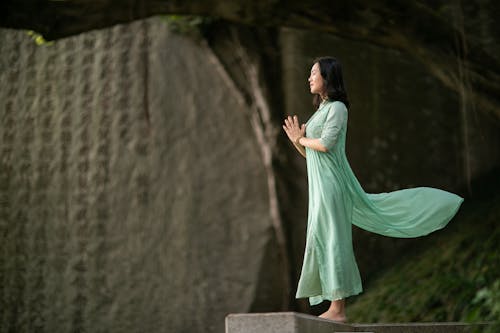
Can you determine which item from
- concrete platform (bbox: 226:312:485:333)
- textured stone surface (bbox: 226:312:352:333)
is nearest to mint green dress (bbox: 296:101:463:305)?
concrete platform (bbox: 226:312:485:333)

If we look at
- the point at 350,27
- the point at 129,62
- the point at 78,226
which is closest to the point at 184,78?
the point at 129,62

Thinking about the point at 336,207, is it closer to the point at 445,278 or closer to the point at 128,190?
the point at 445,278

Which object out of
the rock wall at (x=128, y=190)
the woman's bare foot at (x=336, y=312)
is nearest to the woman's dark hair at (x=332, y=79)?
the woman's bare foot at (x=336, y=312)

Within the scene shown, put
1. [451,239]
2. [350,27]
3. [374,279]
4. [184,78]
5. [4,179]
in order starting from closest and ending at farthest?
[350,27], [451,239], [374,279], [184,78], [4,179]

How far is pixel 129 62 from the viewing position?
11.0m

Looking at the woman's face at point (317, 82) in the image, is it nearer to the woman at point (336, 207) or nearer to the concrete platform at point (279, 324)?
the woman at point (336, 207)

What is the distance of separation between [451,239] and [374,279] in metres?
1.18

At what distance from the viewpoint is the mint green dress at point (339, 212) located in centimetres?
463

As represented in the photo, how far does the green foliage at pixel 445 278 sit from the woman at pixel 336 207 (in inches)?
39.7

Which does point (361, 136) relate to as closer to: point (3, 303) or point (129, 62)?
point (129, 62)

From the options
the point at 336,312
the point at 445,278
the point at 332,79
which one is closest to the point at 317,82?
the point at 332,79

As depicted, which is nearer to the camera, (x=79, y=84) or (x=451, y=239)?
(x=451, y=239)

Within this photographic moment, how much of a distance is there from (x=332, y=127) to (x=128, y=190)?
646 centimetres

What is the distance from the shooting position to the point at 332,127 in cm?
474
